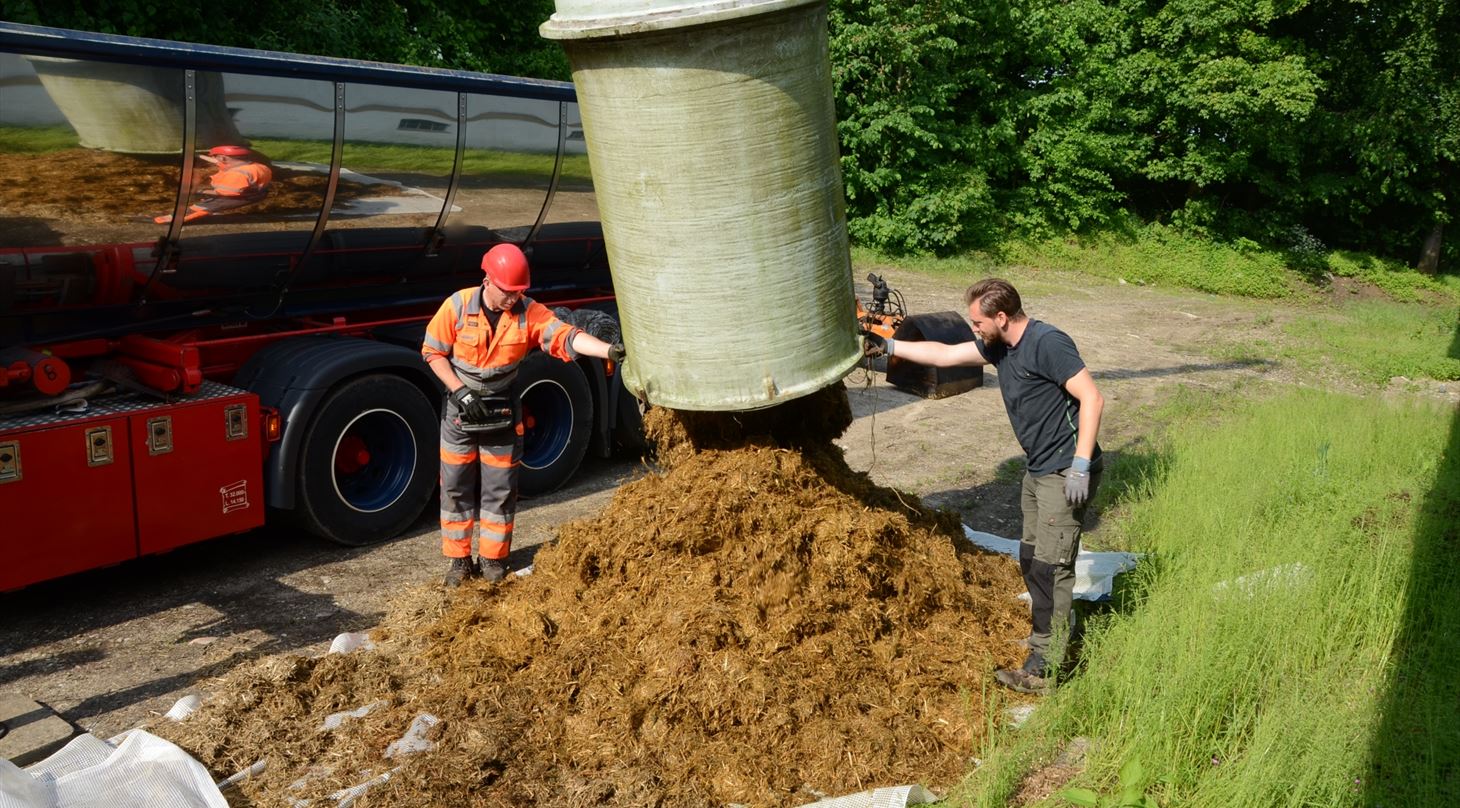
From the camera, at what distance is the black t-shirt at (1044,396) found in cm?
474

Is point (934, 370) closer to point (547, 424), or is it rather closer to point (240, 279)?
point (547, 424)

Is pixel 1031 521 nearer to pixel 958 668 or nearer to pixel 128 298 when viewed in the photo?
pixel 958 668

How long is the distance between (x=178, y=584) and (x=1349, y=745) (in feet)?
18.8

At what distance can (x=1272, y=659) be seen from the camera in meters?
4.51

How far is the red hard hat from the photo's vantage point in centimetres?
552

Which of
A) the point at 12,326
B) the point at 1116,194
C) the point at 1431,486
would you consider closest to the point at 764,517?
the point at 12,326

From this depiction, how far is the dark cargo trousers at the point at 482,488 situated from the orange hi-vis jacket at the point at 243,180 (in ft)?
5.56

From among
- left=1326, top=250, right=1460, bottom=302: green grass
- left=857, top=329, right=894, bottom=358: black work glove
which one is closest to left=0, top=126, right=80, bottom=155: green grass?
left=857, top=329, right=894, bottom=358: black work glove

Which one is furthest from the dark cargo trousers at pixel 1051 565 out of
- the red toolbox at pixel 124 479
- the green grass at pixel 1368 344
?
the green grass at pixel 1368 344

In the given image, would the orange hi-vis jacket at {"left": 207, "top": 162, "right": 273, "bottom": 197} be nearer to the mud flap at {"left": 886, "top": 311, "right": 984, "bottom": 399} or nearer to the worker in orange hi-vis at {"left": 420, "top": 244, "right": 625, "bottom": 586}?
the worker in orange hi-vis at {"left": 420, "top": 244, "right": 625, "bottom": 586}

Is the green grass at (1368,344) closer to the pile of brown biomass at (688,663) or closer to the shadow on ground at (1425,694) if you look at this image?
the shadow on ground at (1425,694)

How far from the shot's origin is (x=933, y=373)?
36.3 ft

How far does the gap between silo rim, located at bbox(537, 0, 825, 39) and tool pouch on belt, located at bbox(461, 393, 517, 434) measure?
2362mm

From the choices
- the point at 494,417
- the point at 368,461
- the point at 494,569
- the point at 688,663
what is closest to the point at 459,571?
the point at 494,569
